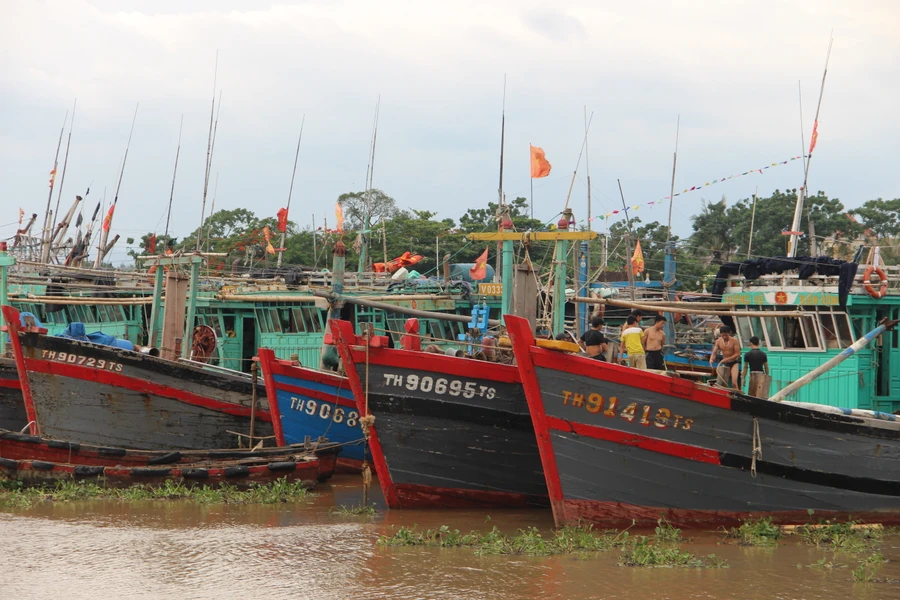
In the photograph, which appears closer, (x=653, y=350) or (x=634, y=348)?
(x=634, y=348)

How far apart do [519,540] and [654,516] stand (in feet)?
5.60

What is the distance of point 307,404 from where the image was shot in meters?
16.8

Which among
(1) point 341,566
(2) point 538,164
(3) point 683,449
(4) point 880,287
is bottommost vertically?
(1) point 341,566

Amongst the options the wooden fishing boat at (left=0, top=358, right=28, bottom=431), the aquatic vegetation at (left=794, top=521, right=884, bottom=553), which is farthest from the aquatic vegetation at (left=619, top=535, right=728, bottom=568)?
the wooden fishing boat at (left=0, top=358, right=28, bottom=431)

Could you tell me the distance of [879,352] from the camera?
16.1 m

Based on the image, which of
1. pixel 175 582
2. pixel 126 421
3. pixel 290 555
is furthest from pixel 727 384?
pixel 126 421

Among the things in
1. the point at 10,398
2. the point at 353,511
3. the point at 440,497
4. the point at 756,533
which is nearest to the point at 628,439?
the point at 756,533

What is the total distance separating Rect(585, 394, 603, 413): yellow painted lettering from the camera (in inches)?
455

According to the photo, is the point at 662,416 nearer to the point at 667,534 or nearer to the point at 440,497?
the point at 667,534

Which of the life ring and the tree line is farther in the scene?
the tree line

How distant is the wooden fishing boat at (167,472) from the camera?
49.9 ft

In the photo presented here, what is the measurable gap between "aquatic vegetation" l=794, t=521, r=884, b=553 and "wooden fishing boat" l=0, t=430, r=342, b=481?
7.31m

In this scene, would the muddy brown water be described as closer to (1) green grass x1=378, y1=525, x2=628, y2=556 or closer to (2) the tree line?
(1) green grass x1=378, y1=525, x2=628, y2=556

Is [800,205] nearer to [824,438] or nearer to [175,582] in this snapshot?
[824,438]
